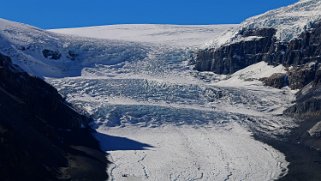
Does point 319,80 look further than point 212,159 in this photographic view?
Yes

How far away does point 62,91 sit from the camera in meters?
89.8

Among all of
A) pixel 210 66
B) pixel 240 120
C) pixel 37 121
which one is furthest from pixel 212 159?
pixel 210 66

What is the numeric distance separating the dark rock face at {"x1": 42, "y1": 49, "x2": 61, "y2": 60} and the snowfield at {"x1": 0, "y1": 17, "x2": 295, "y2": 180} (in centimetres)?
90

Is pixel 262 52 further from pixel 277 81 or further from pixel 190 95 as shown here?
pixel 190 95

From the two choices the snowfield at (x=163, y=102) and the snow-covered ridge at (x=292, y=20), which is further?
the snow-covered ridge at (x=292, y=20)

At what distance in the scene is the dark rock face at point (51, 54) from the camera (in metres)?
106

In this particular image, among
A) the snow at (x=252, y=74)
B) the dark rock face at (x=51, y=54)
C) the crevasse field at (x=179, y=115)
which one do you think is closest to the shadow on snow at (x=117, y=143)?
the crevasse field at (x=179, y=115)

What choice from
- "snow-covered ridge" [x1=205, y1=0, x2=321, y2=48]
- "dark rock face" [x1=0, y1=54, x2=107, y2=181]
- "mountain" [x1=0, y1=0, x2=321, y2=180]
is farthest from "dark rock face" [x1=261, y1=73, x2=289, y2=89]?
"dark rock face" [x1=0, y1=54, x2=107, y2=181]

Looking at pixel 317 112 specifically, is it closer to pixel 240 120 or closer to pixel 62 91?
pixel 240 120

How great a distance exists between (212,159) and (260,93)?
110 feet

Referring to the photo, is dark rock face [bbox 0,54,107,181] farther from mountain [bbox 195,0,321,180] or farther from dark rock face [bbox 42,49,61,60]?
dark rock face [bbox 42,49,61,60]

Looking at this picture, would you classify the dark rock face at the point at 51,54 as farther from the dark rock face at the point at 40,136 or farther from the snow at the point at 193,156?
the dark rock face at the point at 40,136

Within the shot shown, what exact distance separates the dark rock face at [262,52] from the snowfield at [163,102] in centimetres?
186

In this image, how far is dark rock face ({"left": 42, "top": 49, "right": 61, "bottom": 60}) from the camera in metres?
106
